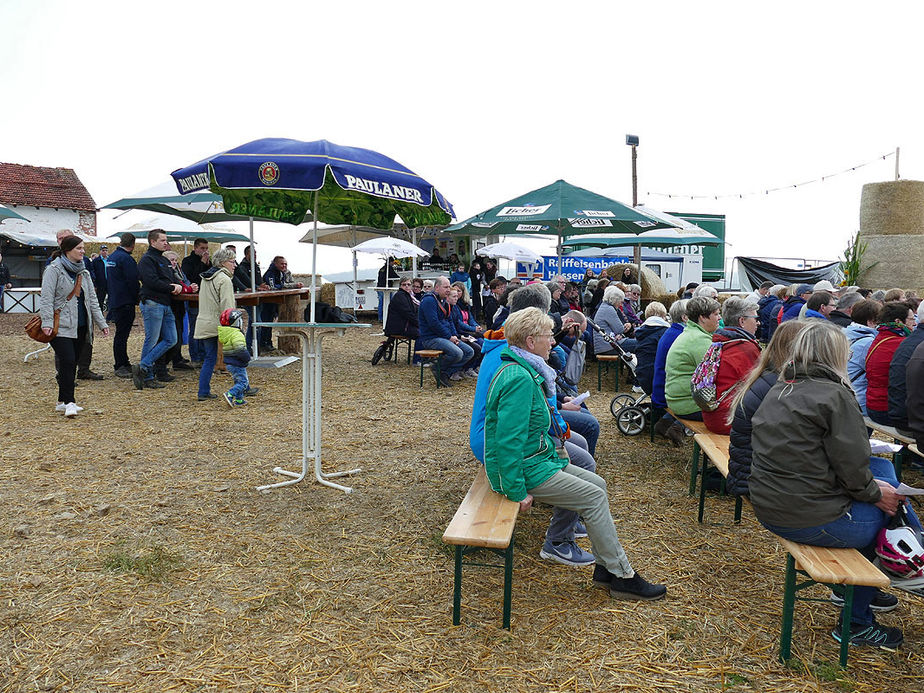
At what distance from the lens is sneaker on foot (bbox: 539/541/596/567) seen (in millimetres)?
3969

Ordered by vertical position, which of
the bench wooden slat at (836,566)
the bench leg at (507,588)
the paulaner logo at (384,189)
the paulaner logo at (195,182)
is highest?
the paulaner logo at (195,182)

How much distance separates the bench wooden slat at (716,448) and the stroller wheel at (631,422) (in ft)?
6.32

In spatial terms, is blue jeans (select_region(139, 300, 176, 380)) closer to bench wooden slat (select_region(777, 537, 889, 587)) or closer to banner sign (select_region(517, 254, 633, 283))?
bench wooden slat (select_region(777, 537, 889, 587))

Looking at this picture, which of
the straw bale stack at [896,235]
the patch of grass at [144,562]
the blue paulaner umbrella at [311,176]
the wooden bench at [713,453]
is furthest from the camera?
the straw bale stack at [896,235]

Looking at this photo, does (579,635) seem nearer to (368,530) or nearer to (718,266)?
(368,530)

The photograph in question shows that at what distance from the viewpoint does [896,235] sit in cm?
1903

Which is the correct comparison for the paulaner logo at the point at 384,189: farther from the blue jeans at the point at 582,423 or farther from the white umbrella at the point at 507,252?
the white umbrella at the point at 507,252

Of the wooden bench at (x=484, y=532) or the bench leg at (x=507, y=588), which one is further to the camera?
the bench leg at (x=507, y=588)

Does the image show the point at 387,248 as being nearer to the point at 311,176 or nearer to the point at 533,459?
the point at 311,176

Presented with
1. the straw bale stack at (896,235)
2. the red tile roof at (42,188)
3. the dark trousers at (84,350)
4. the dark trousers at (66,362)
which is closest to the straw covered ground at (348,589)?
the dark trousers at (66,362)

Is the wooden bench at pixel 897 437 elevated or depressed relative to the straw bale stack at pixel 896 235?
depressed

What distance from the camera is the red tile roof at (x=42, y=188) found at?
33656 mm

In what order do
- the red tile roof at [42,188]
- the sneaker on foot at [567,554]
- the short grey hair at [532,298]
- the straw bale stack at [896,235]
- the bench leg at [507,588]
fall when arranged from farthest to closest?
the red tile roof at [42,188] → the straw bale stack at [896,235] → the short grey hair at [532,298] → the sneaker on foot at [567,554] → the bench leg at [507,588]

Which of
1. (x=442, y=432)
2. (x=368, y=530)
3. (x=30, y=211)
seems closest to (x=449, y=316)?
(x=442, y=432)
